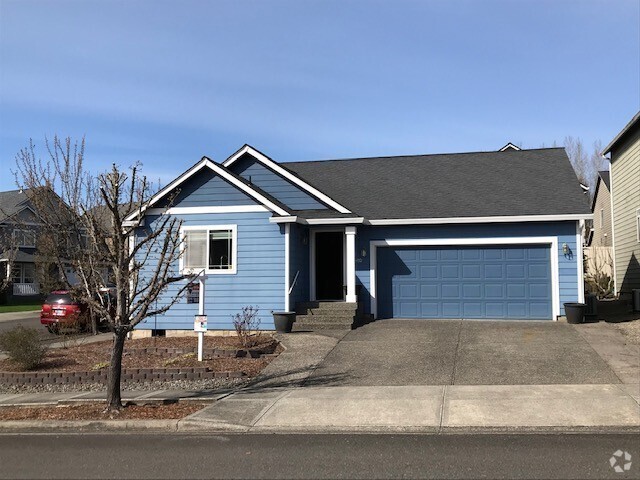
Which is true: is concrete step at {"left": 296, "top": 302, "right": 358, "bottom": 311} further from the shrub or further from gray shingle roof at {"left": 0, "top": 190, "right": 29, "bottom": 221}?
gray shingle roof at {"left": 0, "top": 190, "right": 29, "bottom": 221}

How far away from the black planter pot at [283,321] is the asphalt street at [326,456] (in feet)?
23.6

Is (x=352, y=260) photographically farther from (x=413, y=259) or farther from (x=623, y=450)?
(x=623, y=450)

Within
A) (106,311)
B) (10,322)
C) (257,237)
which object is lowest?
(10,322)

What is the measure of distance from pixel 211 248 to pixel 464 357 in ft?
25.1

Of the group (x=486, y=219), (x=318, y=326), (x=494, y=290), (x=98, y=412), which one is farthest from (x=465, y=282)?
(x=98, y=412)

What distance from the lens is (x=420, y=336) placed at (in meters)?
13.8

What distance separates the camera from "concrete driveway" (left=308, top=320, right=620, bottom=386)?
32.8 ft

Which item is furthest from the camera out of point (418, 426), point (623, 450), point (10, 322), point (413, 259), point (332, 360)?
point (10, 322)

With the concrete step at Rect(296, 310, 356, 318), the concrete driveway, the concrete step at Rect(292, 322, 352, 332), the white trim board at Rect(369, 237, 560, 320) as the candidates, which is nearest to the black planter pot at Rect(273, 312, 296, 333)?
the concrete step at Rect(292, 322, 352, 332)

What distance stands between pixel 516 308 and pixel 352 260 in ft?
15.5

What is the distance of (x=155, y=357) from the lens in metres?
13.1

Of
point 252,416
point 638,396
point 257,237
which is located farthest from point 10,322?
point 638,396

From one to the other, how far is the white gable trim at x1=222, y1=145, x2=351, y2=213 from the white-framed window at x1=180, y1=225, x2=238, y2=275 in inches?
98.4

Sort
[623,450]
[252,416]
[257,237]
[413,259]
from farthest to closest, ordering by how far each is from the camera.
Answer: [413,259], [257,237], [252,416], [623,450]
